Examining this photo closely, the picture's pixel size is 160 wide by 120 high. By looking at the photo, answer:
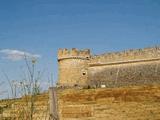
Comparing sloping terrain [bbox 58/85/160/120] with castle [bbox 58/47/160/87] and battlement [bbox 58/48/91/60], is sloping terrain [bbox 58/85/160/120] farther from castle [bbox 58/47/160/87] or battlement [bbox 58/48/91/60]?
battlement [bbox 58/48/91/60]

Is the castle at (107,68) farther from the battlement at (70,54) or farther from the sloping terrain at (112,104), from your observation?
the sloping terrain at (112,104)

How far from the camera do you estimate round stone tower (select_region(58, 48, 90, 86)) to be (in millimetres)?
26581

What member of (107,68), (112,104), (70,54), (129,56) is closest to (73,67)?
(70,54)

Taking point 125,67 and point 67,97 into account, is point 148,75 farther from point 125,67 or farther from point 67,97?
point 67,97

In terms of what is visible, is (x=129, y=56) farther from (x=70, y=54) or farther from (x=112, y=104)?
(x=112, y=104)

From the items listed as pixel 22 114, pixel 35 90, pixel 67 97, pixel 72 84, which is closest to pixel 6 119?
pixel 22 114

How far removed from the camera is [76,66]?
2706 cm

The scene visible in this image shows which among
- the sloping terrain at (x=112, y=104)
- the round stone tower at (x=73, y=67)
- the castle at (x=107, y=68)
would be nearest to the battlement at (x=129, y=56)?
the castle at (x=107, y=68)

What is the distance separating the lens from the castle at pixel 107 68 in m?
25.9

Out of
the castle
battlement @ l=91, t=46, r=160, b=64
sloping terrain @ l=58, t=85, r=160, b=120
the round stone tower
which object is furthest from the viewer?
the round stone tower

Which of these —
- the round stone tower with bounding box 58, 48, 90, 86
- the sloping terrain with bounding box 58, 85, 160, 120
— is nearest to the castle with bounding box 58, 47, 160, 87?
the round stone tower with bounding box 58, 48, 90, 86

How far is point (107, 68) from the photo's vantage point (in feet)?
89.4

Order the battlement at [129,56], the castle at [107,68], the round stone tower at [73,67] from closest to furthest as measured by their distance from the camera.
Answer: the battlement at [129,56] < the castle at [107,68] < the round stone tower at [73,67]

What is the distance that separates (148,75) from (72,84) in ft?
17.4
